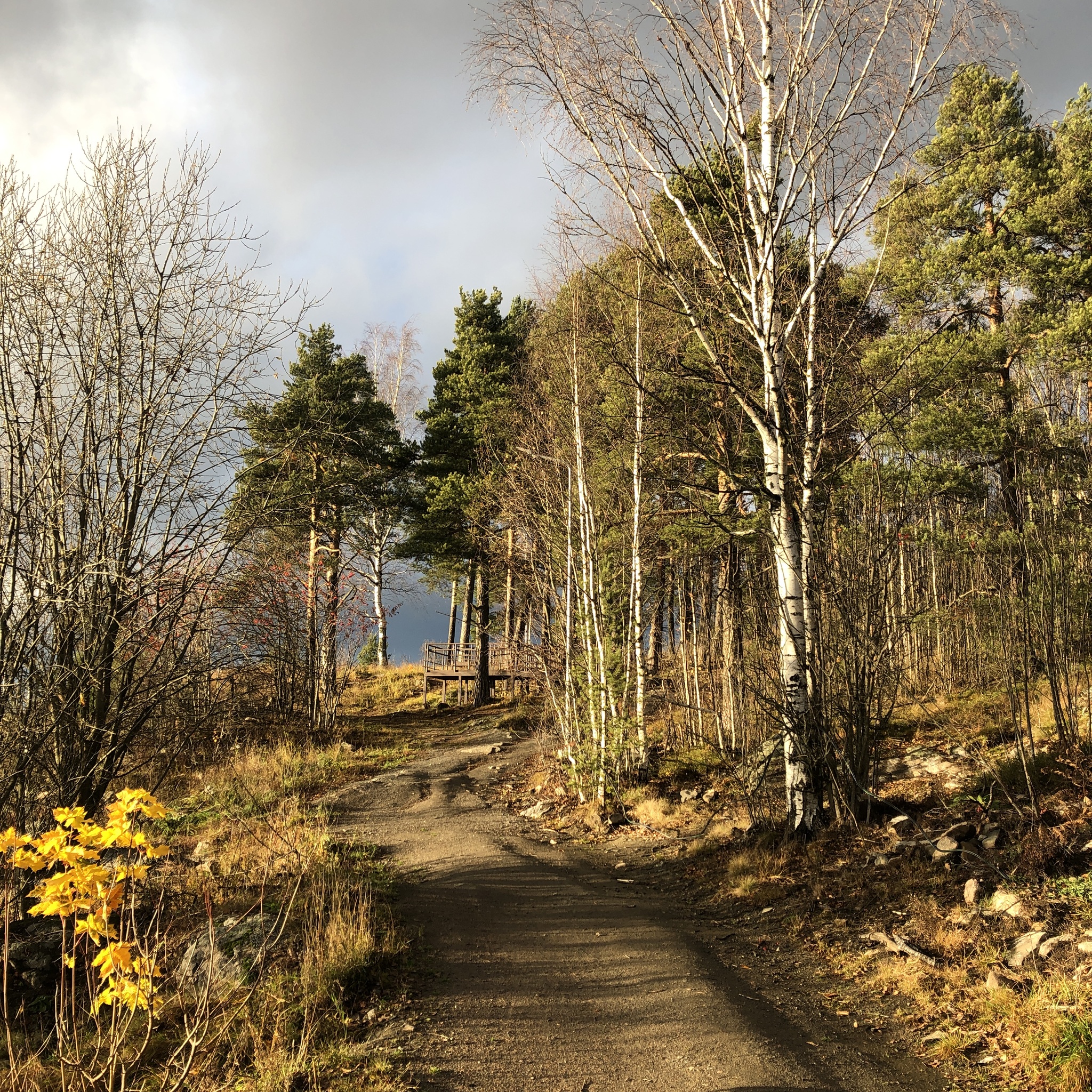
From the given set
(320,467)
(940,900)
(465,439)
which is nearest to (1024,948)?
(940,900)

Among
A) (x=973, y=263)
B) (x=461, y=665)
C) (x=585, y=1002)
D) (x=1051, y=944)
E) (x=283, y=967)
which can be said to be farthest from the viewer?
(x=461, y=665)

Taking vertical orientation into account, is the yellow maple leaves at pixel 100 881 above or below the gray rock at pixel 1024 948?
above

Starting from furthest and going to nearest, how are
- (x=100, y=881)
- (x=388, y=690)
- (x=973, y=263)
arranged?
(x=388, y=690) → (x=973, y=263) → (x=100, y=881)

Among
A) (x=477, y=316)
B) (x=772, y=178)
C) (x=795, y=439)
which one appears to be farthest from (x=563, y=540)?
(x=477, y=316)

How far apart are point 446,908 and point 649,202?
646 centimetres

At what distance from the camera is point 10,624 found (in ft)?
16.3

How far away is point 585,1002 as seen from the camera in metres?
4.22

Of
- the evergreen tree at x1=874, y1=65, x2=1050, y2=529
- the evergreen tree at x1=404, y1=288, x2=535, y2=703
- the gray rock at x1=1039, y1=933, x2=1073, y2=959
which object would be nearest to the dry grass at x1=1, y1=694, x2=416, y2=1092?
the gray rock at x1=1039, y1=933, x2=1073, y2=959

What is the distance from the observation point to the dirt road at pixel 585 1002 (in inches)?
138

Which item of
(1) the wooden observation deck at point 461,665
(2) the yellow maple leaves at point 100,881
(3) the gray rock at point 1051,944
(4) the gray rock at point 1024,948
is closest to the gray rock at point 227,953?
(2) the yellow maple leaves at point 100,881

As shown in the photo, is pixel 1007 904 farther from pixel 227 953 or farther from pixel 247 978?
pixel 227 953

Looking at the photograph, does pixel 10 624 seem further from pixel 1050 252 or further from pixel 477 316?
pixel 477 316

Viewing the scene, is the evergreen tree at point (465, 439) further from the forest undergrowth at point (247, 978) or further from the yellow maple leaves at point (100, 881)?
the yellow maple leaves at point (100, 881)

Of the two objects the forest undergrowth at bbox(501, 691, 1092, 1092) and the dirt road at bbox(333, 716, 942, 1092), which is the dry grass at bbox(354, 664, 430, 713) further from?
the dirt road at bbox(333, 716, 942, 1092)
